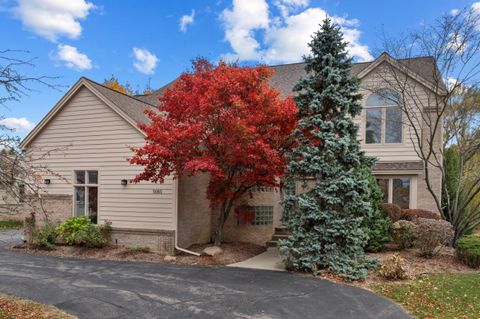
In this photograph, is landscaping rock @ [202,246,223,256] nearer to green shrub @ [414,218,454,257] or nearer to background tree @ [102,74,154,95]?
green shrub @ [414,218,454,257]

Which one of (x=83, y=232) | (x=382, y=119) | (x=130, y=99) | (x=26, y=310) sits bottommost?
(x=26, y=310)

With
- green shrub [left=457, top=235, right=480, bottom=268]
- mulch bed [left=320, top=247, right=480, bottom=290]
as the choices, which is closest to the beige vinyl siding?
mulch bed [left=320, top=247, right=480, bottom=290]

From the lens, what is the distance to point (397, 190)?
14.4 metres

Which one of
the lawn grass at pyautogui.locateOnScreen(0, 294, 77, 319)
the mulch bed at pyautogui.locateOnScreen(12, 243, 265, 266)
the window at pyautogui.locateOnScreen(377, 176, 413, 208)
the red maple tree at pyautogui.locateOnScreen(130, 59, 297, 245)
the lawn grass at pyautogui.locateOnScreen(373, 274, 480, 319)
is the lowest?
the mulch bed at pyautogui.locateOnScreen(12, 243, 265, 266)

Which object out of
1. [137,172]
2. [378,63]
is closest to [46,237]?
[137,172]

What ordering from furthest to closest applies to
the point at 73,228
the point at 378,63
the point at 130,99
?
1. the point at 130,99
2. the point at 378,63
3. the point at 73,228

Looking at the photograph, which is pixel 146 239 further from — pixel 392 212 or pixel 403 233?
pixel 403 233

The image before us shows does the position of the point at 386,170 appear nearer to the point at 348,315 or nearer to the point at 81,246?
the point at 348,315

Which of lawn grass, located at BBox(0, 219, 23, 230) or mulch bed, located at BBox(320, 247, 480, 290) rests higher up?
mulch bed, located at BBox(320, 247, 480, 290)

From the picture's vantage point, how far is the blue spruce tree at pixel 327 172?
31.6 ft

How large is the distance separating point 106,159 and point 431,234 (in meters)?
11.7

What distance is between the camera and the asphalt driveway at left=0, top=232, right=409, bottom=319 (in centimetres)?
668

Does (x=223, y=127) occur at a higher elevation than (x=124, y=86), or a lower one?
lower

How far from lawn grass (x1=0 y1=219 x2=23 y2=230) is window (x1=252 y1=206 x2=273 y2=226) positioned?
1671 cm
